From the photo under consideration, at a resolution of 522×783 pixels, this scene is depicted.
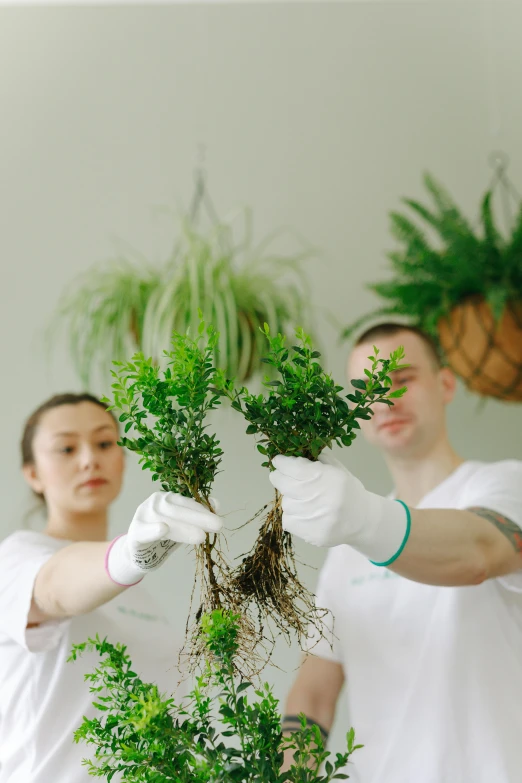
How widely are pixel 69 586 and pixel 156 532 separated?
278mm

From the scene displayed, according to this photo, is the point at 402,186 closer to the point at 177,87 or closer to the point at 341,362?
the point at 341,362

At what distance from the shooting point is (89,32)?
2.24 meters

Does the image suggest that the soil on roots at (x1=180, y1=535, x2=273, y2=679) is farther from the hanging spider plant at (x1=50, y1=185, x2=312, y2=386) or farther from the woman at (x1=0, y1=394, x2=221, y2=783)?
the hanging spider plant at (x1=50, y1=185, x2=312, y2=386)

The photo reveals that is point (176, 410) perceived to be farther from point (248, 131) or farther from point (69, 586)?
point (248, 131)

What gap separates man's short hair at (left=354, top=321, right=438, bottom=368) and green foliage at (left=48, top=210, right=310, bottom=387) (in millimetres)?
290

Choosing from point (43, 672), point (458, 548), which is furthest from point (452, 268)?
point (43, 672)

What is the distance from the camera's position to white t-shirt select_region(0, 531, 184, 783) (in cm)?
125

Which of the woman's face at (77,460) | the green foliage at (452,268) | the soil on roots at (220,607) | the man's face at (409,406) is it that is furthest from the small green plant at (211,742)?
the green foliage at (452,268)

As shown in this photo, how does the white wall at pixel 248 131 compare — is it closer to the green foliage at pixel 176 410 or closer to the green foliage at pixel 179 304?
the green foliage at pixel 179 304

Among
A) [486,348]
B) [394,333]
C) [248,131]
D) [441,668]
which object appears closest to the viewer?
[441,668]

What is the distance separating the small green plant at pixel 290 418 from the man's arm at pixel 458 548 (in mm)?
196

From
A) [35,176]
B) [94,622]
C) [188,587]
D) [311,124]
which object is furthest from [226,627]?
[311,124]

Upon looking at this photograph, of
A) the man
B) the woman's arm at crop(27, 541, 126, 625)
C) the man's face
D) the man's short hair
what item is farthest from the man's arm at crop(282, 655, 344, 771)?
the man's short hair

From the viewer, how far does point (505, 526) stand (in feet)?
4.04
